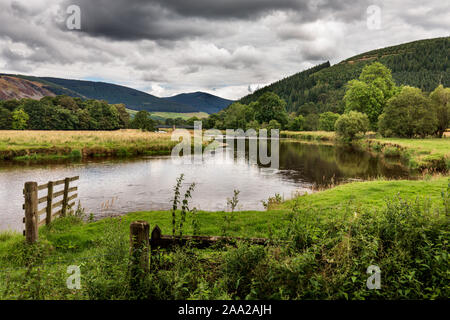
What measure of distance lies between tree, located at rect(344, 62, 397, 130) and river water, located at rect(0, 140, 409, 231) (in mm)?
46367

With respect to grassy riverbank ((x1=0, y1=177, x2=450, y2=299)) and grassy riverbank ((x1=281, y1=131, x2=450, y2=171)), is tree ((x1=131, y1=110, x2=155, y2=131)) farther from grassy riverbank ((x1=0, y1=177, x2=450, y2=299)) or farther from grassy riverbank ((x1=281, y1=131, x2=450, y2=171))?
grassy riverbank ((x1=0, y1=177, x2=450, y2=299))

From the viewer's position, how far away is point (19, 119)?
290ft

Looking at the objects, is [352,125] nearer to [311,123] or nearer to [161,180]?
[161,180]

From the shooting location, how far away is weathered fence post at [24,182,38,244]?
8406 millimetres

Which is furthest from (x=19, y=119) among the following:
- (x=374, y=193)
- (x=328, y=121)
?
(x=374, y=193)

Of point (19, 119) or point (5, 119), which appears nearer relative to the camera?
point (5, 119)

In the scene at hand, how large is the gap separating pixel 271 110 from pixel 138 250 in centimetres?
12106

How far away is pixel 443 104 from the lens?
57.4 m

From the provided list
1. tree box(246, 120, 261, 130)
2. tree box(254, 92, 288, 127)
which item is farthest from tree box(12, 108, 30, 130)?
tree box(254, 92, 288, 127)

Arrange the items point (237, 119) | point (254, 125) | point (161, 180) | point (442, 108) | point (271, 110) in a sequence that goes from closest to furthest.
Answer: point (161, 180) < point (442, 108) < point (254, 125) < point (271, 110) < point (237, 119)

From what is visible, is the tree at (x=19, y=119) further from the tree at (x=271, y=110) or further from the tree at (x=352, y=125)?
the tree at (x=352, y=125)

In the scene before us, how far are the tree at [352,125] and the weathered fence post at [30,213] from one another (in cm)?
6534
